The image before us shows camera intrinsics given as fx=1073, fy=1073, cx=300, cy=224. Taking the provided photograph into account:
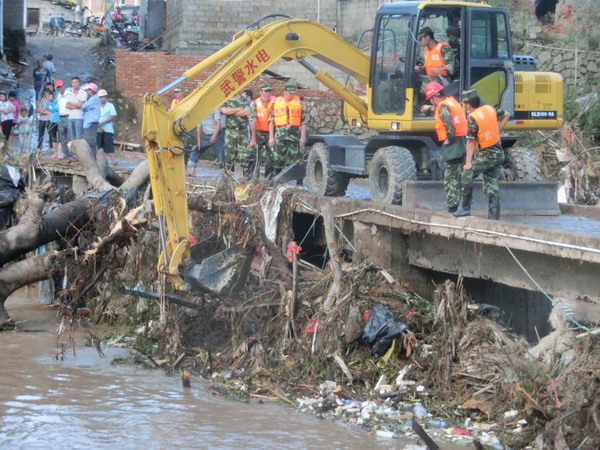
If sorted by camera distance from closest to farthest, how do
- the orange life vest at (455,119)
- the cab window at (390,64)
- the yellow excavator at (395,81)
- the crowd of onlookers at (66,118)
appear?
the orange life vest at (455,119)
the yellow excavator at (395,81)
the cab window at (390,64)
the crowd of onlookers at (66,118)

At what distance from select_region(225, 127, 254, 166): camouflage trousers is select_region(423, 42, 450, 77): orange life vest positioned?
15.4ft

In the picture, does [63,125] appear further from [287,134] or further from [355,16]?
[355,16]

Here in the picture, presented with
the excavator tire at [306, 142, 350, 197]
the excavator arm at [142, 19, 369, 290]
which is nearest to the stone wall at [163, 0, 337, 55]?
the excavator tire at [306, 142, 350, 197]

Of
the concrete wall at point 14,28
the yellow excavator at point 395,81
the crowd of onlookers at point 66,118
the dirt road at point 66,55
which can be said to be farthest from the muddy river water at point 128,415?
the concrete wall at point 14,28

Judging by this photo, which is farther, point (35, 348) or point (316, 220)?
point (316, 220)

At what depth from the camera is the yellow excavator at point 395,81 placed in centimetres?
1139

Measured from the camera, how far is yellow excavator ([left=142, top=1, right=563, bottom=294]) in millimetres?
11391

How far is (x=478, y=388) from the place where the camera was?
9180 millimetres

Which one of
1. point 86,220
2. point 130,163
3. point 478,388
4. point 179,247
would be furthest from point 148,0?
point 478,388

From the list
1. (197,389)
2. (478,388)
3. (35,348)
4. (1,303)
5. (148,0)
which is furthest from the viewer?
(148,0)

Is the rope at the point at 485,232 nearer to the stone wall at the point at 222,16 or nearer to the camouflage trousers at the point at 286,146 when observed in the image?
the camouflage trousers at the point at 286,146

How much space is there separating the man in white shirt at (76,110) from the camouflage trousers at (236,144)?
4.07m

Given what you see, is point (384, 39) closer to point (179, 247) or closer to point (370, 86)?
point (370, 86)

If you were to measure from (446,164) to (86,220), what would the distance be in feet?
16.1
